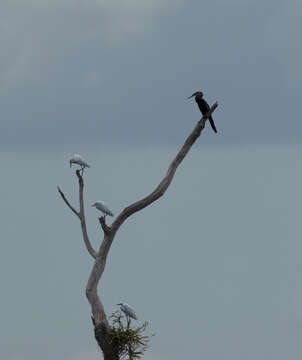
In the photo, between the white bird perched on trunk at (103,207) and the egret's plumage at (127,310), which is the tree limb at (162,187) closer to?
the white bird perched on trunk at (103,207)

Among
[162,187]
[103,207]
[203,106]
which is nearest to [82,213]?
[103,207]

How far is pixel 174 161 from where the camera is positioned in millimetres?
19203

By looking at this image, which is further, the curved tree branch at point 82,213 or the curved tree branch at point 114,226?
the curved tree branch at point 82,213

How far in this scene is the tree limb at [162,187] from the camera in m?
18.9

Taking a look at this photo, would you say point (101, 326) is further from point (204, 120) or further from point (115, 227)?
point (204, 120)

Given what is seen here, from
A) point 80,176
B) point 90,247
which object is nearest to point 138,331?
point 90,247

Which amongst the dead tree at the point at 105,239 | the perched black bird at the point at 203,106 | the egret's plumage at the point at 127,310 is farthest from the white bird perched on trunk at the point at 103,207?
the perched black bird at the point at 203,106

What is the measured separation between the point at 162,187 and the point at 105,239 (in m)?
1.46

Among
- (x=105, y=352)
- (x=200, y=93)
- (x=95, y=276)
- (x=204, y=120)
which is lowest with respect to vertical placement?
(x=105, y=352)

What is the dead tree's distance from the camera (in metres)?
18.5

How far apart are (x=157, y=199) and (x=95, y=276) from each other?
1.87 meters

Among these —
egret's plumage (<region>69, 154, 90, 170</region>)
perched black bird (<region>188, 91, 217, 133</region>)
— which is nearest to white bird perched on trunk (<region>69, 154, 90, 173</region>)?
egret's plumage (<region>69, 154, 90, 170</region>)

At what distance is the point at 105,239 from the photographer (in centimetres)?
1880

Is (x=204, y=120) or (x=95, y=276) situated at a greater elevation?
(x=204, y=120)
